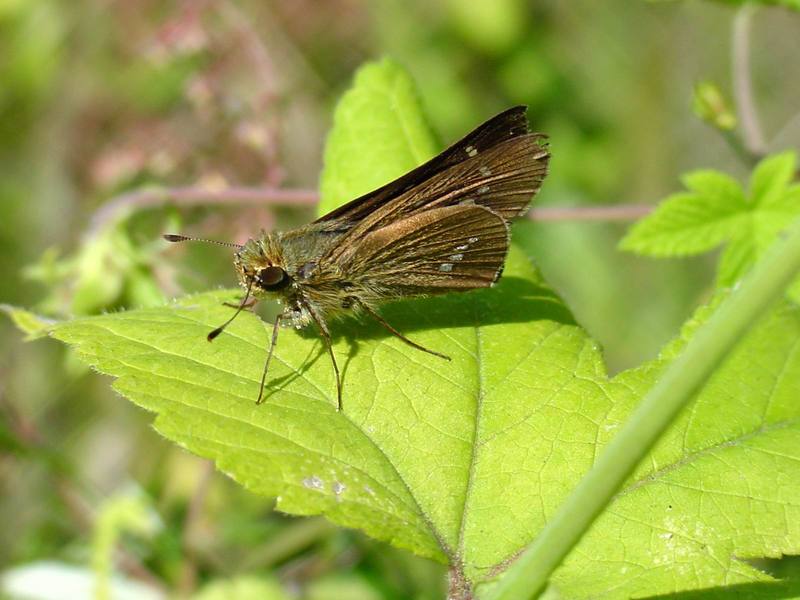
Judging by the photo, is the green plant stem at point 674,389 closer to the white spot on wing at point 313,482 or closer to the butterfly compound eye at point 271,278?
the white spot on wing at point 313,482

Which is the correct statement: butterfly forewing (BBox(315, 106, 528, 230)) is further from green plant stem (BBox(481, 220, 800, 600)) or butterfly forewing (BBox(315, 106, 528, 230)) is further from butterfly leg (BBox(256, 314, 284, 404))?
green plant stem (BBox(481, 220, 800, 600))

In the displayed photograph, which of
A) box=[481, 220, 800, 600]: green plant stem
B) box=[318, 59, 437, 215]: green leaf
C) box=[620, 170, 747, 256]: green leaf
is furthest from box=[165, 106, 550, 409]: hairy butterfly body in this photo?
box=[481, 220, 800, 600]: green plant stem

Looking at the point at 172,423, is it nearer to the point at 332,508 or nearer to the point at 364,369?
the point at 332,508

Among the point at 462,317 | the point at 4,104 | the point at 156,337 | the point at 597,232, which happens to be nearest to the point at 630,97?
the point at 597,232

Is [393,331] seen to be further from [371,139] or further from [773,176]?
[773,176]

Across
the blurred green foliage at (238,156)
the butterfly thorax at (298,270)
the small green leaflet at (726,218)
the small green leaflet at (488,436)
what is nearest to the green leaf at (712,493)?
the small green leaflet at (488,436)
